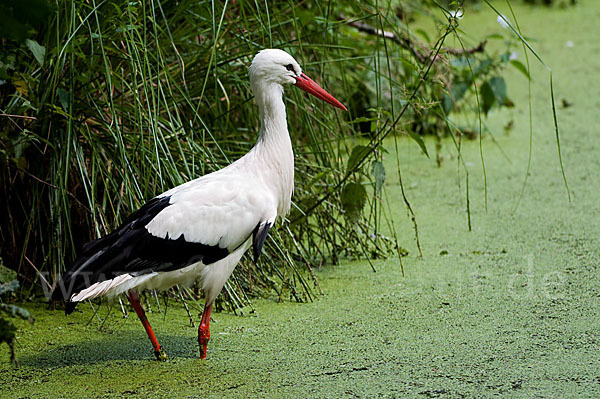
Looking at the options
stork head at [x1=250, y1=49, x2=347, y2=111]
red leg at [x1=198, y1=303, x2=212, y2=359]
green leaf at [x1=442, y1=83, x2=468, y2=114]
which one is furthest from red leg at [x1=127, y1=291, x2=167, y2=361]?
green leaf at [x1=442, y1=83, x2=468, y2=114]

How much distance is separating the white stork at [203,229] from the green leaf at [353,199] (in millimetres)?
530

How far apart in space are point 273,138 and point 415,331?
762 mm

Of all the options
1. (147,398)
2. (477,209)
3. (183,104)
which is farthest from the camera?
(477,209)

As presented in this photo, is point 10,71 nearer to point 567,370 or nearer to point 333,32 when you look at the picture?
point 333,32

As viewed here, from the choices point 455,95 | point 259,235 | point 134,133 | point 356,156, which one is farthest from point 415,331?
point 455,95

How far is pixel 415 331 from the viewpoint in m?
2.65

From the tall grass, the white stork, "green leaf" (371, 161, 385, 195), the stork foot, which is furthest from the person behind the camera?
"green leaf" (371, 161, 385, 195)

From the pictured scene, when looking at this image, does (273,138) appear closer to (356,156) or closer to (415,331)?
(356,156)

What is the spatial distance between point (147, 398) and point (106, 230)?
795mm

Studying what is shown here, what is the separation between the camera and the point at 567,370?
7.47 feet

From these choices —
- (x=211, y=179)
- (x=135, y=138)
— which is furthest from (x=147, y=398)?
(x=135, y=138)

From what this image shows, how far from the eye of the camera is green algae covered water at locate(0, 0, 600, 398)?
2287 millimetres

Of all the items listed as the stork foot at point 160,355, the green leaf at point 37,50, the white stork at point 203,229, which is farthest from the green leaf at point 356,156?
the green leaf at point 37,50

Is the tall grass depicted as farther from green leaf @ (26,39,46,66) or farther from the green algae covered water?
the green algae covered water
